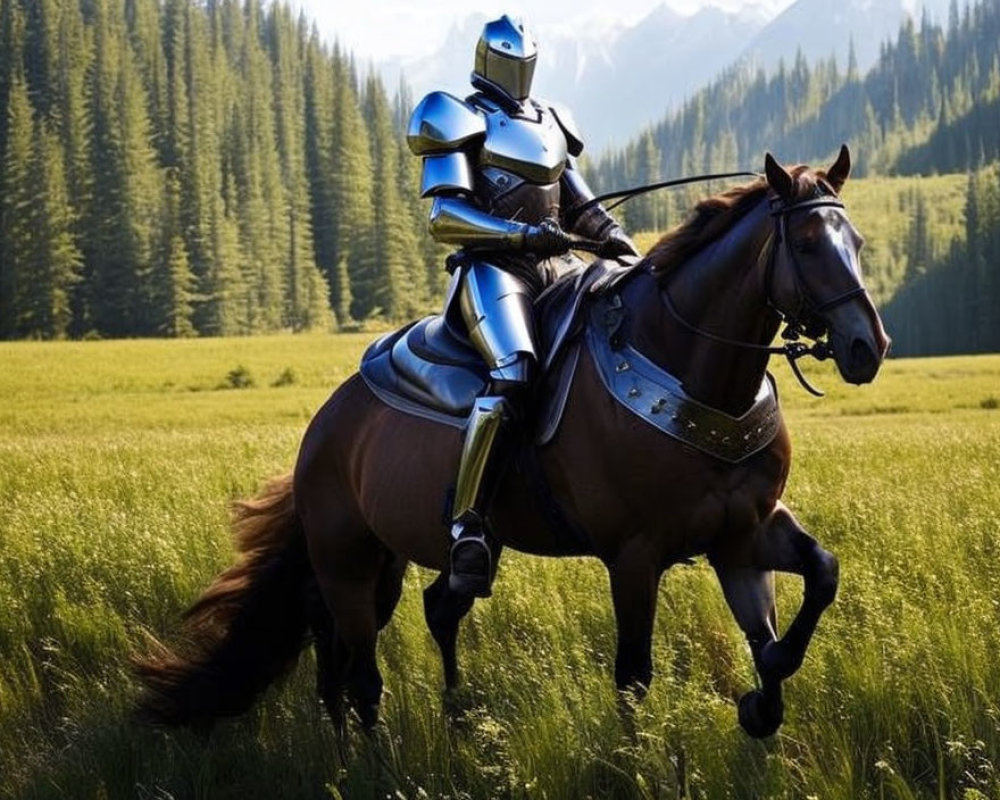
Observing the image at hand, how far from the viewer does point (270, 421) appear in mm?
31000

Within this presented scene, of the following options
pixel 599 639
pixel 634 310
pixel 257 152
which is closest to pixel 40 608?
pixel 599 639

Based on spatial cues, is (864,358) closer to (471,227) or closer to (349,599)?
(471,227)

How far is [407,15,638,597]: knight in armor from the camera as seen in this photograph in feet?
15.9

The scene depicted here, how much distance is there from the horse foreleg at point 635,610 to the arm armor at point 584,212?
68.2 inches

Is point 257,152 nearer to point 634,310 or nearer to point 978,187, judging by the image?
point 978,187

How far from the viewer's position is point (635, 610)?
14.3ft

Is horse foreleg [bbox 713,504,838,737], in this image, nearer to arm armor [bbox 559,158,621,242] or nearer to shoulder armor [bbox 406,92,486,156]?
arm armor [bbox 559,158,621,242]

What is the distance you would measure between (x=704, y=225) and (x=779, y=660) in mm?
1673

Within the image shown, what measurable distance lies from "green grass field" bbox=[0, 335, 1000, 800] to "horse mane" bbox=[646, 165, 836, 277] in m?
1.73

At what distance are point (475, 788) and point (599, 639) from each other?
1.98m

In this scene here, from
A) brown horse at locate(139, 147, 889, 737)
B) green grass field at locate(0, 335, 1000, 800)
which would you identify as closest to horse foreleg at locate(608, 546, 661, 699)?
brown horse at locate(139, 147, 889, 737)

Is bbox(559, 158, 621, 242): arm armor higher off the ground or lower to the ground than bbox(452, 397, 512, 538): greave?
higher

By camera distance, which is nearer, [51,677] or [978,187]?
[51,677]

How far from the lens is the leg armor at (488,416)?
4785 millimetres
